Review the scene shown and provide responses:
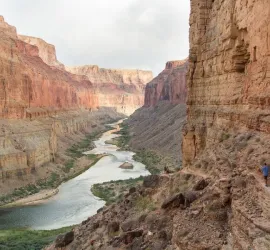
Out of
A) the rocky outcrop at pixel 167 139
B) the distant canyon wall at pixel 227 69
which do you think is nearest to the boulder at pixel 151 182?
the distant canyon wall at pixel 227 69

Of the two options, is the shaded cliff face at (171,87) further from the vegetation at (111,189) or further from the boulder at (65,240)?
the boulder at (65,240)

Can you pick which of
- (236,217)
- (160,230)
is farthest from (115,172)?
(236,217)

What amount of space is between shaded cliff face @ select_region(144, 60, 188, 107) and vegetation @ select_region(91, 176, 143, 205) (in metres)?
39.8

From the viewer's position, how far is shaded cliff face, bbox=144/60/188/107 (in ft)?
269

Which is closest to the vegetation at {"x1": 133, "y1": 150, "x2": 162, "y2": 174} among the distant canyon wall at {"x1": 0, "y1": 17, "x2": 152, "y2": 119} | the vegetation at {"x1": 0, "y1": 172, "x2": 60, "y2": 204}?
the vegetation at {"x1": 0, "y1": 172, "x2": 60, "y2": 204}

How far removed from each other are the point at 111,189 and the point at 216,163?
1091 inches

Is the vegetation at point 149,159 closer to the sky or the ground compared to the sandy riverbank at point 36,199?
closer to the sky

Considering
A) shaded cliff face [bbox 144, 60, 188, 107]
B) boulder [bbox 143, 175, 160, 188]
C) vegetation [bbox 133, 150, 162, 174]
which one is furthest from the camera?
shaded cliff face [bbox 144, 60, 188, 107]

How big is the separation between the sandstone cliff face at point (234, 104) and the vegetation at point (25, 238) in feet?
40.2

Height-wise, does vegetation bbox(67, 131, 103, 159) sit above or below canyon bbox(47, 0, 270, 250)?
below

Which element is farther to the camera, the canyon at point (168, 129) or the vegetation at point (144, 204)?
the canyon at point (168, 129)

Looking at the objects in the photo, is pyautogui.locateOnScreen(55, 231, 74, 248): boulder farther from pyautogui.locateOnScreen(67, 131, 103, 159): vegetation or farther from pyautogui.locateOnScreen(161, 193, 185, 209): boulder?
pyautogui.locateOnScreen(67, 131, 103, 159): vegetation

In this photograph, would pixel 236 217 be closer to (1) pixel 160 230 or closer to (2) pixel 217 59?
(1) pixel 160 230

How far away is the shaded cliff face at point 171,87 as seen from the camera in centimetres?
8185
